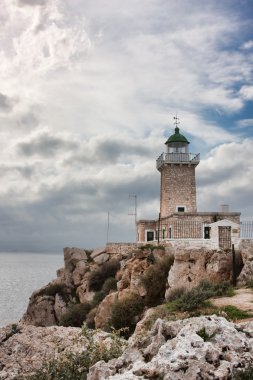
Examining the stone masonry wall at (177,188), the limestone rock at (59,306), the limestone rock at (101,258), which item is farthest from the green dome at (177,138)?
the limestone rock at (59,306)

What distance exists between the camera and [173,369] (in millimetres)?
5781

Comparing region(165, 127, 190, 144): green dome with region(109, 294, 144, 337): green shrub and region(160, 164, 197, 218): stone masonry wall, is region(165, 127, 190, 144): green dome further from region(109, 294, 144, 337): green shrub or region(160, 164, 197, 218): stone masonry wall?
region(109, 294, 144, 337): green shrub

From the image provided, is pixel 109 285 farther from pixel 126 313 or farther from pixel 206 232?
pixel 126 313

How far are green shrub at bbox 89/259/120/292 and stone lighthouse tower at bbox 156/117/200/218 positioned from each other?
7.11 m

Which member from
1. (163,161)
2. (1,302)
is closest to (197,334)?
(163,161)

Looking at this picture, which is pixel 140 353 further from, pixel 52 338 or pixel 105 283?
pixel 105 283

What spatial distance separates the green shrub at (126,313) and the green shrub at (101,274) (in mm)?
12302

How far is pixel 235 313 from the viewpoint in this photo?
1365cm

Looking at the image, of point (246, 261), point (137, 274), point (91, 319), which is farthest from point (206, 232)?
point (246, 261)

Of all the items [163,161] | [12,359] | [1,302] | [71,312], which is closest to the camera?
[12,359]

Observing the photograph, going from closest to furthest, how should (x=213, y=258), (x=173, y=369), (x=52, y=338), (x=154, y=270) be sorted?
(x=173, y=369) < (x=52, y=338) < (x=213, y=258) < (x=154, y=270)

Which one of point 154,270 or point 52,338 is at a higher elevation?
point 154,270

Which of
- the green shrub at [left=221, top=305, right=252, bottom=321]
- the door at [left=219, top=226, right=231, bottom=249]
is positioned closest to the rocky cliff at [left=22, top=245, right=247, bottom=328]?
the door at [left=219, top=226, right=231, bottom=249]

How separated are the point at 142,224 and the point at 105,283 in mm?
10440
